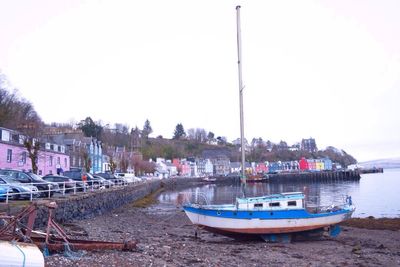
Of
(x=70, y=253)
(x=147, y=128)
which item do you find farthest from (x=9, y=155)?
(x=147, y=128)

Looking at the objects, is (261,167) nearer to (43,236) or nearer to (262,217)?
(262,217)

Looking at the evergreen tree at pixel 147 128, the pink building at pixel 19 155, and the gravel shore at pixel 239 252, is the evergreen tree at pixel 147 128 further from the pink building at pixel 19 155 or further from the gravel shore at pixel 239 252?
the gravel shore at pixel 239 252

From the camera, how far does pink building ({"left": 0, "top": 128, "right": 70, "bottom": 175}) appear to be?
143ft

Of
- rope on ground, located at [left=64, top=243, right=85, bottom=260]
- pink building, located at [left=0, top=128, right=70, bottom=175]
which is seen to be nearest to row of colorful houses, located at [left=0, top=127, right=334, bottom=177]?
pink building, located at [left=0, top=128, right=70, bottom=175]

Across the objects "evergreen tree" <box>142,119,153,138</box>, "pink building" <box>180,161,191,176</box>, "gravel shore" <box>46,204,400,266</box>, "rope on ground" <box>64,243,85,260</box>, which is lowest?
"gravel shore" <box>46,204,400,266</box>

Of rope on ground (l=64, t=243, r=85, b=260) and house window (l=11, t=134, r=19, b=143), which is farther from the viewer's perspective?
house window (l=11, t=134, r=19, b=143)

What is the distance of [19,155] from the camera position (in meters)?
46.4

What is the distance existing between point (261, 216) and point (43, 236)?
10659 mm

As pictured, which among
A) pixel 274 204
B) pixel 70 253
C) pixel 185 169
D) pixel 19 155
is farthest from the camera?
pixel 185 169

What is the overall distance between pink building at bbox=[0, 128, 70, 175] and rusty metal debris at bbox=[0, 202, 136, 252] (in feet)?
112

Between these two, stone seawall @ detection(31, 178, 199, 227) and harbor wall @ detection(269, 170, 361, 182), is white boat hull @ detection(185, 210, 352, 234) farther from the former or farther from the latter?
harbor wall @ detection(269, 170, 361, 182)

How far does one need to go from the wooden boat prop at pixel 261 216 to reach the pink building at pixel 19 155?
103 ft

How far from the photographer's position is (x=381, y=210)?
3975 centimetres

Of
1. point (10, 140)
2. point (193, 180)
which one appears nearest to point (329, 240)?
point (10, 140)
